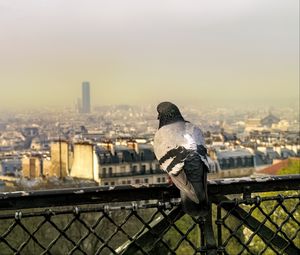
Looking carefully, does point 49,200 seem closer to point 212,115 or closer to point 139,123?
point 139,123

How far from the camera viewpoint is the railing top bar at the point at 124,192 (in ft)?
7.28

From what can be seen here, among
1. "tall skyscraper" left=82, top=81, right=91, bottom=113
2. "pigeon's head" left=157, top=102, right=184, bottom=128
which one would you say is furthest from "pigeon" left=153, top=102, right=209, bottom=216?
"tall skyscraper" left=82, top=81, right=91, bottom=113

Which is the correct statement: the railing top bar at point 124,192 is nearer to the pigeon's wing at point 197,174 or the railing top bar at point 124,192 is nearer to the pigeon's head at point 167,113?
the pigeon's wing at point 197,174

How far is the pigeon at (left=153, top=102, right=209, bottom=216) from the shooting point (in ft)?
7.50

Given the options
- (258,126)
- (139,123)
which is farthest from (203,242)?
(258,126)

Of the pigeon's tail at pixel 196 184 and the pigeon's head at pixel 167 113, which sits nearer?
the pigeon's tail at pixel 196 184

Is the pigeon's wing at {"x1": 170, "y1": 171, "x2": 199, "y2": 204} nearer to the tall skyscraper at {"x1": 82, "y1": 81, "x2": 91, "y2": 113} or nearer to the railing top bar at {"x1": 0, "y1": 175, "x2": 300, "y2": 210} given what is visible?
the railing top bar at {"x1": 0, "y1": 175, "x2": 300, "y2": 210}

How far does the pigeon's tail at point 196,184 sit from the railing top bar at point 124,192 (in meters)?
0.09

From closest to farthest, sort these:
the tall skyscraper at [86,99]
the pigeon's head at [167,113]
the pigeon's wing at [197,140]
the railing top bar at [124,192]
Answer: the railing top bar at [124,192], the pigeon's wing at [197,140], the pigeon's head at [167,113], the tall skyscraper at [86,99]

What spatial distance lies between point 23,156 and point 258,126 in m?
45.5

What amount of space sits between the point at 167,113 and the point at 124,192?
2.77ft

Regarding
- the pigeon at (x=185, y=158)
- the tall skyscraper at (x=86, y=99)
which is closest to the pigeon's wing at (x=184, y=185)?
the pigeon at (x=185, y=158)

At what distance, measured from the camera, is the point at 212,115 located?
68.7 metres

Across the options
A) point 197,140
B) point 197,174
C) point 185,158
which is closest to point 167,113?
point 197,140
